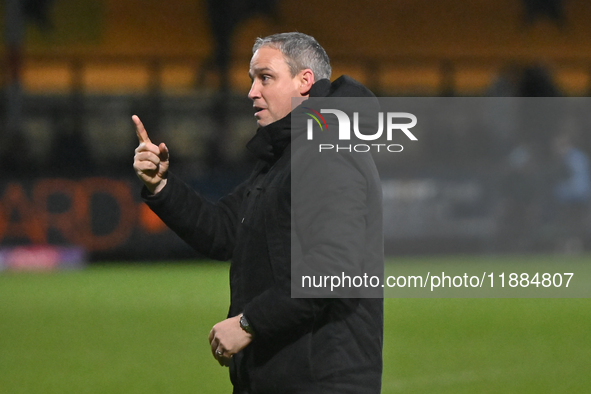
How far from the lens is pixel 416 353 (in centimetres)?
758

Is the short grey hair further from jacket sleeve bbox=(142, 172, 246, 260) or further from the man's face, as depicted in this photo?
jacket sleeve bbox=(142, 172, 246, 260)

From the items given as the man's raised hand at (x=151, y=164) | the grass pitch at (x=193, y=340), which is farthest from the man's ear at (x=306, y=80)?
the grass pitch at (x=193, y=340)

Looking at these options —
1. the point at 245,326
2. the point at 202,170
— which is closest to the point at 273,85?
the point at 245,326

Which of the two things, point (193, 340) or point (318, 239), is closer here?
point (318, 239)

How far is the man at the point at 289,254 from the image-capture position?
9.74 ft

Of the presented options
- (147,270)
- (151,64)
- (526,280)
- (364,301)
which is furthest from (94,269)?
(364,301)

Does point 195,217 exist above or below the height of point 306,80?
below

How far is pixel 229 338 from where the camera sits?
118 inches

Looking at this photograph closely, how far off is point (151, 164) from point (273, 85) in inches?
23.4

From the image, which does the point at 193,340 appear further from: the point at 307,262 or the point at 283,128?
the point at 307,262

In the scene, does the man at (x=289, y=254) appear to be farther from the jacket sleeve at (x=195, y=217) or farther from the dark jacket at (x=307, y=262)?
the jacket sleeve at (x=195, y=217)

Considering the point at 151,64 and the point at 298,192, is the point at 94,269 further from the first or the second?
the point at 298,192

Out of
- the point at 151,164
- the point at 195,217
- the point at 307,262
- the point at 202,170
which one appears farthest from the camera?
the point at 202,170

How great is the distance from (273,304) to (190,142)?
39.7 feet
